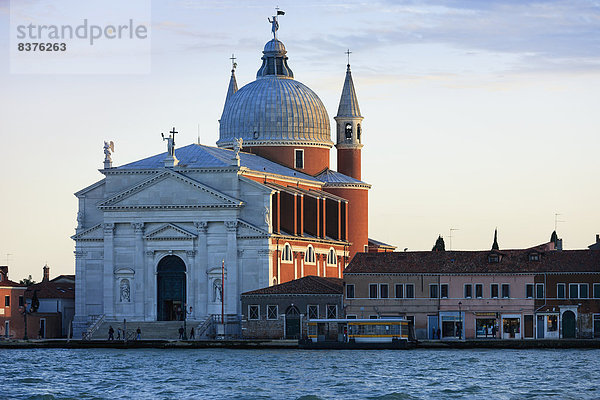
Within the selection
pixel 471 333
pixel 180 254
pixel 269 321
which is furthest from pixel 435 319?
pixel 180 254

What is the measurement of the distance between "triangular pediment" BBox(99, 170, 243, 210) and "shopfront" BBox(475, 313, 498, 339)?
13968mm

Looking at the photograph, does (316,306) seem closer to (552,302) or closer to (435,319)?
(435,319)

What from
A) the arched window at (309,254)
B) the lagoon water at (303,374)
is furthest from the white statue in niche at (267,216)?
the lagoon water at (303,374)

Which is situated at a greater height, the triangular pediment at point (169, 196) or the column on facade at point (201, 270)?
the triangular pediment at point (169, 196)

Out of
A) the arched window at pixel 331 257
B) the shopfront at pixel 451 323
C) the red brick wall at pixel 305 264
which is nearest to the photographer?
the shopfront at pixel 451 323

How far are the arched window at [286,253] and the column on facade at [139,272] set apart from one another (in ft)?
23.2

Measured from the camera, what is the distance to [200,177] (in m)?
84.3

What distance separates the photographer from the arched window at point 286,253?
8462 cm

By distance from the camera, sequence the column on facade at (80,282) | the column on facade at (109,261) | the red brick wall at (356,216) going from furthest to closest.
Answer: the red brick wall at (356,216), the column on facade at (80,282), the column on facade at (109,261)

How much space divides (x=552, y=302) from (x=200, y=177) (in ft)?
64.1

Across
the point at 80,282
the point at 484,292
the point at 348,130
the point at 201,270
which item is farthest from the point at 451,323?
the point at 348,130

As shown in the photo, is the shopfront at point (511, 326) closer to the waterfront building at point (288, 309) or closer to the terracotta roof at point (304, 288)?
the waterfront building at point (288, 309)

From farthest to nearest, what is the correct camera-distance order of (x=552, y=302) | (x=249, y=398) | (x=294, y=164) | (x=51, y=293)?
1. (x=294, y=164)
2. (x=51, y=293)
3. (x=552, y=302)
4. (x=249, y=398)

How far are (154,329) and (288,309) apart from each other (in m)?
7.64
